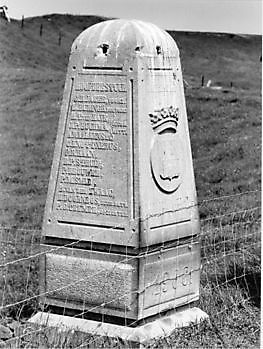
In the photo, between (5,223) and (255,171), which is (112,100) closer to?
(5,223)

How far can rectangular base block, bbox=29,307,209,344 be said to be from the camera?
281 inches

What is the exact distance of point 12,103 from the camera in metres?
20.7

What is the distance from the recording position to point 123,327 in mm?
7234

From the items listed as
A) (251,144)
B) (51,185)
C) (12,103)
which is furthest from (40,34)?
(51,185)

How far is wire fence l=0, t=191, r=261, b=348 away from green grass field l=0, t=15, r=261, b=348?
0.01m

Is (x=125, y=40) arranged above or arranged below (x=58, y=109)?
below

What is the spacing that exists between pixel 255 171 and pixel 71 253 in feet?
28.5

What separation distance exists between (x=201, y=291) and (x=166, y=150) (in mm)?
1702

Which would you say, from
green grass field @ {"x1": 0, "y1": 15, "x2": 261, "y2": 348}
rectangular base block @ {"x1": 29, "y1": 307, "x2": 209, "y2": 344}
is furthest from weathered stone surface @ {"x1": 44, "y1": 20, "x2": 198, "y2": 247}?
green grass field @ {"x1": 0, "y1": 15, "x2": 261, "y2": 348}

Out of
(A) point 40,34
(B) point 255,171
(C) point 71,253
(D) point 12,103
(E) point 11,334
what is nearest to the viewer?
(E) point 11,334

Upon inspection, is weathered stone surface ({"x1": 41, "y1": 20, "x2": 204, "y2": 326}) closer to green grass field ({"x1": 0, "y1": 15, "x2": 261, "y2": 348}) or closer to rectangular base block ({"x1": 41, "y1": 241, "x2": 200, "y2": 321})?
rectangular base block ({"x1": 41, "y1": 241, "x2": 200, "y2": 321})

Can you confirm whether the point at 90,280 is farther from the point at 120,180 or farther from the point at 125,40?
the point at 125,40

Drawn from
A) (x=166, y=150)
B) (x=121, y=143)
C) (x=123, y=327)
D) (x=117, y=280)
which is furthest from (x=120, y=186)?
(x=123, y=327)

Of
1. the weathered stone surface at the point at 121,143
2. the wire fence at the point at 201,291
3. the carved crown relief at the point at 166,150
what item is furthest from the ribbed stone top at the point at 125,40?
the wire fence at the point at 201,291
